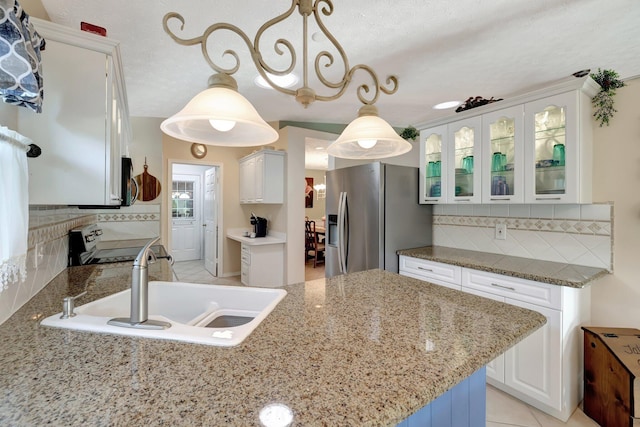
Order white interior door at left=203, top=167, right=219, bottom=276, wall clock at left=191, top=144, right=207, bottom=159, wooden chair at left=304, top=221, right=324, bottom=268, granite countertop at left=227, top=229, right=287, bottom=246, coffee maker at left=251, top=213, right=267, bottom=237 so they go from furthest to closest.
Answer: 1. wooden chair at left=304, top=221, right=324, bottom=268
2. white interior door at left=203, top=167, right=219, bottom=276
3. wall clock at left=191, top=144, right=207, bottom=159
4. coffee maker at left=251, top=213, right=267, bottom=237
5. granite countertop at left=227, top=229, right=287, bottom=246

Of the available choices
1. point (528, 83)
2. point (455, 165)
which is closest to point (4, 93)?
point (455, 165)

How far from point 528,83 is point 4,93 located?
334 centimetres

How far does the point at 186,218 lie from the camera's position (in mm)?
6559

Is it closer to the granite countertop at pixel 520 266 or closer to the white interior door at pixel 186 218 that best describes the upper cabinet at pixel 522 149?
the granite countertop at pixel 520 266

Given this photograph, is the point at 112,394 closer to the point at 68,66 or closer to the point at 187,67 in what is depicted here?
the point at 68,66

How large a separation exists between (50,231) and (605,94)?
11.1ft

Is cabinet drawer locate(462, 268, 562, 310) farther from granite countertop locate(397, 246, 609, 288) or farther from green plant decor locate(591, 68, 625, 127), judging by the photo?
green plant decor locate(591, 68, 625, 127)

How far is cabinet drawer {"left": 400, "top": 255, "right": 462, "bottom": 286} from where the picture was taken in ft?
7.32

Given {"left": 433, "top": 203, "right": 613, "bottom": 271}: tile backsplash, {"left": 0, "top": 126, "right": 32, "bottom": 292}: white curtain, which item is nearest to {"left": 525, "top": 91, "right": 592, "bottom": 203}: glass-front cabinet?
{"left": 433, "top": 203, "right": 613, "bottom": 271}: tile backsplash

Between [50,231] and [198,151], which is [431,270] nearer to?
[50,231]

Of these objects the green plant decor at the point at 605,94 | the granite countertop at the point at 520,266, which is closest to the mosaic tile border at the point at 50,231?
the granite countertop at the point at 520,266

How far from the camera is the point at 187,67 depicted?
2.22 meters

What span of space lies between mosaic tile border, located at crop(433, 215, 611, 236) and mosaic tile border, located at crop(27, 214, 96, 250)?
117 inches

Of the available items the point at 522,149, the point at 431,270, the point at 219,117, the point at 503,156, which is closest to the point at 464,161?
the point at 503,156
